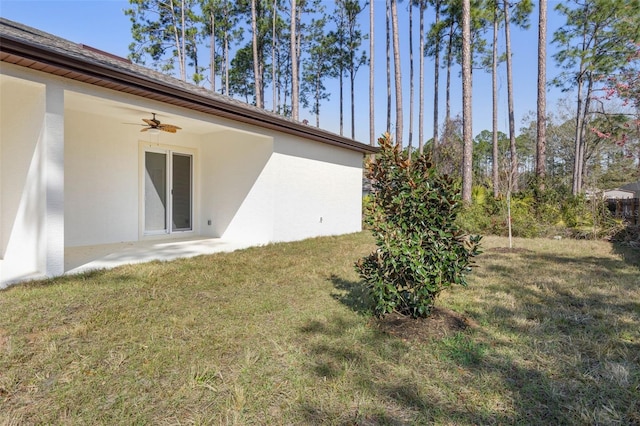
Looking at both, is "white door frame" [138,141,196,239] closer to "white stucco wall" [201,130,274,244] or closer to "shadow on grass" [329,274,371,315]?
"white stucco wall" [201,130,274,244]

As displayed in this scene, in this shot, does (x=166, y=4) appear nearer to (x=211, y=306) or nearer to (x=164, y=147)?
(x=164, y=147)

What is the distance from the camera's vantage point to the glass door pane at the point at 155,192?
310 inches

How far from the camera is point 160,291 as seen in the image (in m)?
4.18

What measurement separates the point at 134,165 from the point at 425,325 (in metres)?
7.22

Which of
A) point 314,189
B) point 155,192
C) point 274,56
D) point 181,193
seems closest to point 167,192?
point 155,192

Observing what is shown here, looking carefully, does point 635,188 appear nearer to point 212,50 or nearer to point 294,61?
point 294,61

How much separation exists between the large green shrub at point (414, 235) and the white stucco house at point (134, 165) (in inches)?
168

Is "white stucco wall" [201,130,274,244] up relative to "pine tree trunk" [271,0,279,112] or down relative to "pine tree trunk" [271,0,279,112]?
down

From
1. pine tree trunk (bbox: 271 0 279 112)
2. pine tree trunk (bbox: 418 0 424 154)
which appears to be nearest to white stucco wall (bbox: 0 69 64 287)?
pine tree trunk (bbox: 418 0 424 154)

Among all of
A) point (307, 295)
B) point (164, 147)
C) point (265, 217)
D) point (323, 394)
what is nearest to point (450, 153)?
point (265, 217)

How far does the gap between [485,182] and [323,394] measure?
14653 mm

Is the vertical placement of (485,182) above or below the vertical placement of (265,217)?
above

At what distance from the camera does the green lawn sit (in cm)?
202

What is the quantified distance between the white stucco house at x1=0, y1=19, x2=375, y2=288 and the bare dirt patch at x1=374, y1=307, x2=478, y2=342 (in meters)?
4.57
